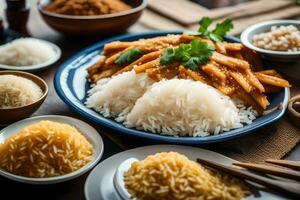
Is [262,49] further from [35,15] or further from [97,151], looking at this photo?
[35,15]

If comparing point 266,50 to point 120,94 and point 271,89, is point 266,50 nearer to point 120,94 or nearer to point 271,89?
point 271,89

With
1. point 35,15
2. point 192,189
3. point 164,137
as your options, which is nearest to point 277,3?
point 35,15

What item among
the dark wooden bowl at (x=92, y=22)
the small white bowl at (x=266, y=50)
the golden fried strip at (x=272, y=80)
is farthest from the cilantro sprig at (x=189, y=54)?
the dark wooden bowl at (x=92, y=22)

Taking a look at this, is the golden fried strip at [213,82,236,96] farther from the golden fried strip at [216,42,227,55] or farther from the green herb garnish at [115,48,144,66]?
the green herb garnish at [115,48,144,66]

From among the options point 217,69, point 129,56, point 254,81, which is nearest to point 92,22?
point 129,56

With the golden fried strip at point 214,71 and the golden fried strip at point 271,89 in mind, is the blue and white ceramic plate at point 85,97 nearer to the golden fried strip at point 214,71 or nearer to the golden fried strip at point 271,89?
the golden fried strip at point 271,89

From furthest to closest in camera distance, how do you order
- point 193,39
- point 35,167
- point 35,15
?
point 35,15 < point 193,39 < point 35,167
